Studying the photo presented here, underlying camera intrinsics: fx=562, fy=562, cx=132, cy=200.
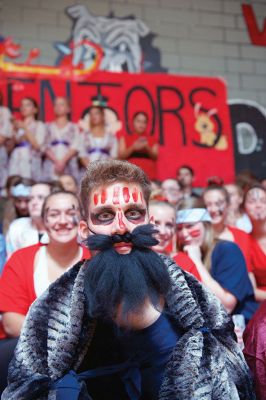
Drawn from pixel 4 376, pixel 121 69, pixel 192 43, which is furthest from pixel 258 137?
pixel 4 376

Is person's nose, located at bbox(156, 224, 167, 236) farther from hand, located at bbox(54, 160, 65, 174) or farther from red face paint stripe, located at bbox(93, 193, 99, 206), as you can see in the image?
hand, located at bbox(54, 160, 65, 174)

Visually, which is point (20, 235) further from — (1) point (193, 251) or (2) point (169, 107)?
(2) point (169, 107)

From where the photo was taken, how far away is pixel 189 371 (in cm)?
153

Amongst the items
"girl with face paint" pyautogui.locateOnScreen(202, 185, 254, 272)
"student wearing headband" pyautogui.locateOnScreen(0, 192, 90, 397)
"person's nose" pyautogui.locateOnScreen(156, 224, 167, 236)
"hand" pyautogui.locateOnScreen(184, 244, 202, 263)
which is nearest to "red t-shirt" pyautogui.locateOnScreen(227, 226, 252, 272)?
"girl with face paint" pyautogui.locateOnScreen(202, 185, 254, 272)

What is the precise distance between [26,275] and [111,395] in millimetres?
1201

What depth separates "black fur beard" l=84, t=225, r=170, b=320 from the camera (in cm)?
154

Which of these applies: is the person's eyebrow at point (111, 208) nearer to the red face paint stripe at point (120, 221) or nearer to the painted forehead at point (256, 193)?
the red face paint stripe at point (120, 221)

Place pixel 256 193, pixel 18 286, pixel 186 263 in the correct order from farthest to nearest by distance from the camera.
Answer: pixel 256 193 < pixel 186 263 < pixel 18 286

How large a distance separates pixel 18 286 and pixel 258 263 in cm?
160

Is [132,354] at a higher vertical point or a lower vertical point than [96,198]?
lower

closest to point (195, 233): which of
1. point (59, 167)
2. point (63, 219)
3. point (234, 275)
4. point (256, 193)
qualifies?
point (234, 275)

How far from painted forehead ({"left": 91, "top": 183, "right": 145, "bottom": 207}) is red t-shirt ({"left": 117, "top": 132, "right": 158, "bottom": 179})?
15.7 feet

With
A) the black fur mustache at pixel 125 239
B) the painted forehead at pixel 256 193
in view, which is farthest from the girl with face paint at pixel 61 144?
the black fur mustache at pixel 125 239

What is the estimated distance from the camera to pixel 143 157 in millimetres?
6633
